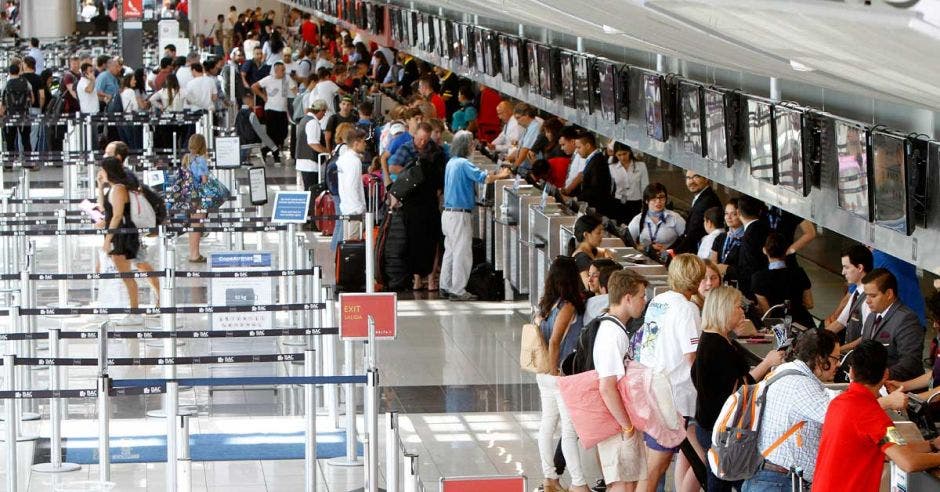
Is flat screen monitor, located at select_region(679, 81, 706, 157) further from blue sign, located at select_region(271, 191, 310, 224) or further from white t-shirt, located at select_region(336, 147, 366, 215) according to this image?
white t-shirt, located at select_region(336, 147, 366, 215)

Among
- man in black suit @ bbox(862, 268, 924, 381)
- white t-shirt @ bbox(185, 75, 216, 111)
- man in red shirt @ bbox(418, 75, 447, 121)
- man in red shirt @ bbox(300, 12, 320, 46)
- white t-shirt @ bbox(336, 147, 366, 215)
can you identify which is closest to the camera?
man in black suit @ bbox(862, 268, 924, 381)

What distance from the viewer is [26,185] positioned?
724 inches

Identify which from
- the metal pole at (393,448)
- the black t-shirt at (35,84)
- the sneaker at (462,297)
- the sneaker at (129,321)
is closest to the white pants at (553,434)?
the metal pole at (393,448)

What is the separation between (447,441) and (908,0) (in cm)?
746

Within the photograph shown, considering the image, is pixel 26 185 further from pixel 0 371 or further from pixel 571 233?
pixel 571 233

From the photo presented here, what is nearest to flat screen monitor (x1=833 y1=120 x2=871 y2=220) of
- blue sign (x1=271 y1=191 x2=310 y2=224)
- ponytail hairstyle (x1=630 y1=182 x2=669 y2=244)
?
ponytail hairstyle (x1=630 y1=182 x2=669 y2=244)

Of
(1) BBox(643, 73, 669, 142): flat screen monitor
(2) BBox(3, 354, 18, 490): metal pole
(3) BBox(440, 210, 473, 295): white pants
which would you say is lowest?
(3) BBox(440, 210, 473, 295): white pants

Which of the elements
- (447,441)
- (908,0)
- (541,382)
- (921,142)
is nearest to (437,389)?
(447,441)

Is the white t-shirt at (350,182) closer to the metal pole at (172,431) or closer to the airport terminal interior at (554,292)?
the airport terminal interior at (554,292)

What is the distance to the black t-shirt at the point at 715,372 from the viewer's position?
7.59 metres

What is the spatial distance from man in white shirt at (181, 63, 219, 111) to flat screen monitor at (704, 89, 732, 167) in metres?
15.3

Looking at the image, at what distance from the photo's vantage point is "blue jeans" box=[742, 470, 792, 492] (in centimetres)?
681

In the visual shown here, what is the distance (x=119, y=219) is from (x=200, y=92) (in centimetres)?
1192

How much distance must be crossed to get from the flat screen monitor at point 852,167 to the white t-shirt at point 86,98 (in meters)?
19.2
